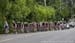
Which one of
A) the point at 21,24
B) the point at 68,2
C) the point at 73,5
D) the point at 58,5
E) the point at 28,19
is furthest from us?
the point at 73,5

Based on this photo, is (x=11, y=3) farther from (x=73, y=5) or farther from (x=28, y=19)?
(x=73, y=5)

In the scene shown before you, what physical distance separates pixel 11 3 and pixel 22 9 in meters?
2.15

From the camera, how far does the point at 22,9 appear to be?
140 ft

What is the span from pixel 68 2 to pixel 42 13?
56.9 m

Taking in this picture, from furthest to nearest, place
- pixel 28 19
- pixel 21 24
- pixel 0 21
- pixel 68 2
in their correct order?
pixel 68 2, pixel 28 19, pixel 21 24, pixel 0 21

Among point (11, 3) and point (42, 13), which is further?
point (42, 13)

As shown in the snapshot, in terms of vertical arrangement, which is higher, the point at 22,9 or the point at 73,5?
the point at 22,9

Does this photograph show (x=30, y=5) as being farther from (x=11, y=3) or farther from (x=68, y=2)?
(x=68, y=2)

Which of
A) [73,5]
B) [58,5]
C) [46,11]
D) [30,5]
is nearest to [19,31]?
[30,5]

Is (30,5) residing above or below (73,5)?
above

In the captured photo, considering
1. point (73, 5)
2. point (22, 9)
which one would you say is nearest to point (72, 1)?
point (73, 5)

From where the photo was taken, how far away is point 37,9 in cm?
5394

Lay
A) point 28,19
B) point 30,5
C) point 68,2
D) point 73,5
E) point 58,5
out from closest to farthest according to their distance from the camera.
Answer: point 30,5, point 28,19, point 58,5, point 68,2, point 73,5

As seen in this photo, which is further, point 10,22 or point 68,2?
point 68,2
